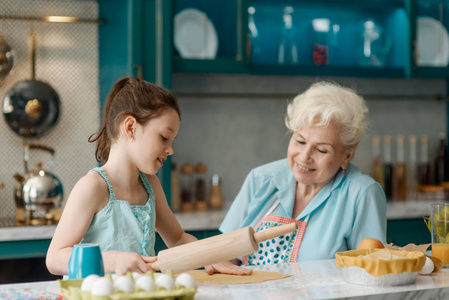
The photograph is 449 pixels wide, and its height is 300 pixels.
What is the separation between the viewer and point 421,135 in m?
4.16

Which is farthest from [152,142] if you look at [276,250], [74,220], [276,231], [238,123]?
[238,123]

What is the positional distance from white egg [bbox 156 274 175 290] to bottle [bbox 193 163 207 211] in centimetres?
228

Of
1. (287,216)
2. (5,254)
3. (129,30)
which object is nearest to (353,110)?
(287,216)

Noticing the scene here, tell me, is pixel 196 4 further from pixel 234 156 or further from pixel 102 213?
pixel 102 213

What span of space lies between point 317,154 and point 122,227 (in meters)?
0.83

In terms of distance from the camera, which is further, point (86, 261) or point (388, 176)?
point (388, 176)

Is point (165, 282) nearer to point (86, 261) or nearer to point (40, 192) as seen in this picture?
point (86, 261)

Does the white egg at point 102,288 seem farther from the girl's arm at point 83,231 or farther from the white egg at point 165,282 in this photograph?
the girl's arm at point 83,231

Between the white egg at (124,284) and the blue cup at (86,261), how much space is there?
14 centimetres

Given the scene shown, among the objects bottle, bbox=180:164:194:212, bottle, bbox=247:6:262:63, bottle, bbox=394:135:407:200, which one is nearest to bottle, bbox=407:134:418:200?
bottle, bbox=394:135:407:200

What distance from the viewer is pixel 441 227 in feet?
5.68

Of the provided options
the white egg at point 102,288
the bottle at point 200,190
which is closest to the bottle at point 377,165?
the bottle at point 200,190

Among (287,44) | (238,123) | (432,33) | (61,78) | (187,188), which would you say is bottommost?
(187,188)

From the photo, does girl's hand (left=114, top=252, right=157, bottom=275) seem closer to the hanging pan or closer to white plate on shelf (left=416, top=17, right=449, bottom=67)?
the hanging pan
